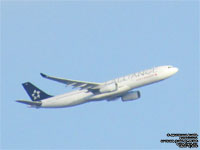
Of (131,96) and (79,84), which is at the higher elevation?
(79,84)

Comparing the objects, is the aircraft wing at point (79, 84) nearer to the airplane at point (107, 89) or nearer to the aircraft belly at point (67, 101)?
the airplane at point (107, 89)

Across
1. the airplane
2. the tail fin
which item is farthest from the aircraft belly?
the tail fin

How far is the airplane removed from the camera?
5197 centimetres

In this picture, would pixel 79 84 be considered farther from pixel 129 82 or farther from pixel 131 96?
pixel 131 96

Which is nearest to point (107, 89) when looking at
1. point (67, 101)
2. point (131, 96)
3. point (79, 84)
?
point (79, 84)

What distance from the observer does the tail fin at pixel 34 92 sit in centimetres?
5703

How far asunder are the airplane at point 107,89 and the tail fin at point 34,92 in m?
0.74

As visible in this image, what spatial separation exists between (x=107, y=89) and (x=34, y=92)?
9.87 metres

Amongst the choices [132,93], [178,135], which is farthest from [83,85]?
[178,135]

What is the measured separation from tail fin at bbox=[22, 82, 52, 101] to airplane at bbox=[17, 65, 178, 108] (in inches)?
29.1

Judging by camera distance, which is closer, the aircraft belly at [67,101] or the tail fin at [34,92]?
the aircraft belly at [67,101]

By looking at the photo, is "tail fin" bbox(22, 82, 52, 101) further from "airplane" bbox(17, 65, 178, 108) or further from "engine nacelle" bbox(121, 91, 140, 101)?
"engine nacelle" bbox(121, 91, 140, 101)

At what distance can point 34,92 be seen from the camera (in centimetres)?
5778

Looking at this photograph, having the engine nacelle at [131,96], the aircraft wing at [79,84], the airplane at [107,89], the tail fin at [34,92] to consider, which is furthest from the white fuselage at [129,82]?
the tail fin at [34,92]
